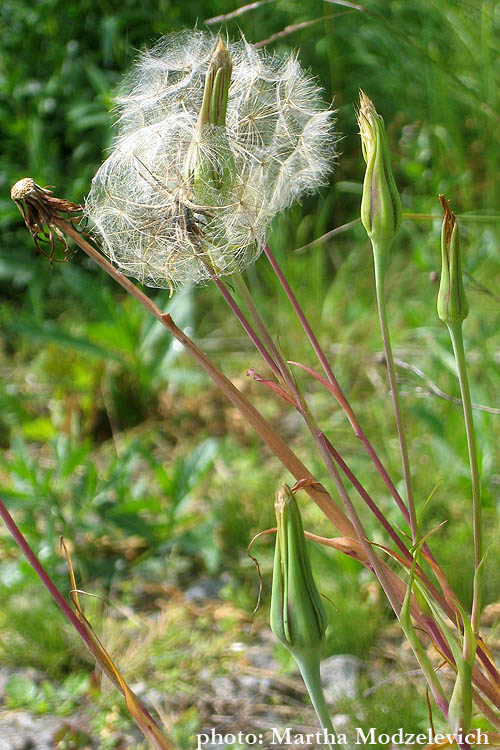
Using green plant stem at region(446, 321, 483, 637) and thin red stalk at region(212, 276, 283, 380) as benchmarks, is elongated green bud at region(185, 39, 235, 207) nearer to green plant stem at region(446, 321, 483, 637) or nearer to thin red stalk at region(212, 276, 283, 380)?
thin red stalk at region(212, 276, 283, 380)

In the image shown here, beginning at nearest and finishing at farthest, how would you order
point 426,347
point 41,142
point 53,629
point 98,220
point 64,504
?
point 98,220, point 53,629, point 64,504, point 426,347, point 41,142

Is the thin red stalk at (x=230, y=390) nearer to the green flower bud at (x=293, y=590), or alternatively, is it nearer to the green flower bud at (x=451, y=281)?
the green flower bud at (x=293, y=590)

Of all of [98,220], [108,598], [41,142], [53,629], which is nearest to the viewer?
[98,220]

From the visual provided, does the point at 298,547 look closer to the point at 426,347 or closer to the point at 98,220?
the point at 98,220

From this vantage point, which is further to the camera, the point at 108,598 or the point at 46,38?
the point at 46,38

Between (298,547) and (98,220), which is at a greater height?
(98,220)

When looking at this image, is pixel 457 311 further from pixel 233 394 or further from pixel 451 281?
pixel 233 394

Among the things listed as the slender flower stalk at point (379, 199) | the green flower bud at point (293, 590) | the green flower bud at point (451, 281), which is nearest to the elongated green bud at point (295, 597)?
the green flower bud at point (293, 590)

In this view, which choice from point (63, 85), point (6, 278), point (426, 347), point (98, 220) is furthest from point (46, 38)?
point (98, 220)
